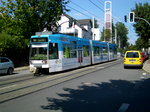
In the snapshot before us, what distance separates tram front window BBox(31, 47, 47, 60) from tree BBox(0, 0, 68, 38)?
10.2 metres

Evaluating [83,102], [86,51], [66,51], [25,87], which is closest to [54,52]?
[66,51]

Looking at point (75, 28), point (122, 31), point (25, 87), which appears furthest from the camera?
point (122, 31)

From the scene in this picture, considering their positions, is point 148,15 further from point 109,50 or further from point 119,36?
point 119,36

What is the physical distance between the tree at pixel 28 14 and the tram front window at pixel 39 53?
10233 mm

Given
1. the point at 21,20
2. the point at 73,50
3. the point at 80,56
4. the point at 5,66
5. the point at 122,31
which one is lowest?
the point at 5,66

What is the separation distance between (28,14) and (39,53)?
11.0 meters

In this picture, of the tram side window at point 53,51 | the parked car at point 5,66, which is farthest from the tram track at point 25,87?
the parked car at point 5,66

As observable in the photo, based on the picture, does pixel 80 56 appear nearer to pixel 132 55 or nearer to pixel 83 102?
pixel 132 55

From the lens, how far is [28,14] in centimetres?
2523

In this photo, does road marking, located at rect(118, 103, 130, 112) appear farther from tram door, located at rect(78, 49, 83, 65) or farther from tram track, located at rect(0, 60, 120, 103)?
tram door, located at rect(78, 49, 83, 65)

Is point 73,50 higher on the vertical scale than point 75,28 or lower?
lower

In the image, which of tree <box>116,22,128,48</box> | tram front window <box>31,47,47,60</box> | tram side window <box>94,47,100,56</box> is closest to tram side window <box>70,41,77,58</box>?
tram front window <box>31,47,47,60</box>

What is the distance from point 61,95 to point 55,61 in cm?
788

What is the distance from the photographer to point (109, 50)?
34.4 metres
